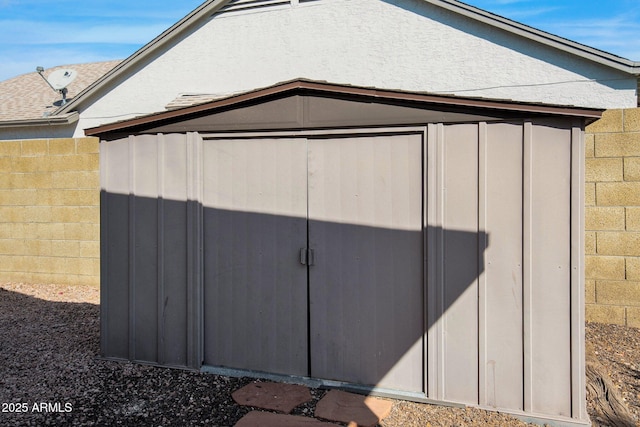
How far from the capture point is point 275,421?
127 inches

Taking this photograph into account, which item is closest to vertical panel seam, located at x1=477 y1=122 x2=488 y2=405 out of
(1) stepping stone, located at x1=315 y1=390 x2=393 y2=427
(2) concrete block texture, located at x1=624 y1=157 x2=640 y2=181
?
(1) stepping stone, located at x1=315 y1=390 x2=393 y2=427

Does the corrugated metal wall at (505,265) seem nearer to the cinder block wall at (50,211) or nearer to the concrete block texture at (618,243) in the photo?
the concrete block texture at (618,243)

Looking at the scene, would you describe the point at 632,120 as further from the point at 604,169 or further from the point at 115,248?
the point at 115,248

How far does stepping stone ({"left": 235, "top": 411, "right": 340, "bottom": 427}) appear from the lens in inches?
125

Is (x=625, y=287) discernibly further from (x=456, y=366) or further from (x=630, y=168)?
(x=456, y=366)

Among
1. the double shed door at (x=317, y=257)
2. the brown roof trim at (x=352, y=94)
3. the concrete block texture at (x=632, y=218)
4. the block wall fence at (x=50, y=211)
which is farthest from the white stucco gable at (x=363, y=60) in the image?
the double shed door at (x=317, y=257)

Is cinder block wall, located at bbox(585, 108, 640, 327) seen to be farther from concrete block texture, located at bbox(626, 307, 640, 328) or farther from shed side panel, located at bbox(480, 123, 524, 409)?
shed side panel, located at bbox(480, 123, 524, 409)

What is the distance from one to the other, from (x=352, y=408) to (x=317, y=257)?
47.4 inches

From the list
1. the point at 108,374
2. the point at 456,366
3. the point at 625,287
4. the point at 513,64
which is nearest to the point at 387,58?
the point at 513,64

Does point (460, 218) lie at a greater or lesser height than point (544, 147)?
lesser

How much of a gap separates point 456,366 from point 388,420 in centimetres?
66

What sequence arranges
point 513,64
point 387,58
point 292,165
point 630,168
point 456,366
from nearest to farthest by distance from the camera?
point 456,366 → point 292,165 → point 630,168 → point 513,64 → point 387,58

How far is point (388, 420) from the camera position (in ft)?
10.8

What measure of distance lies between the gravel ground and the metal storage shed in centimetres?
18
